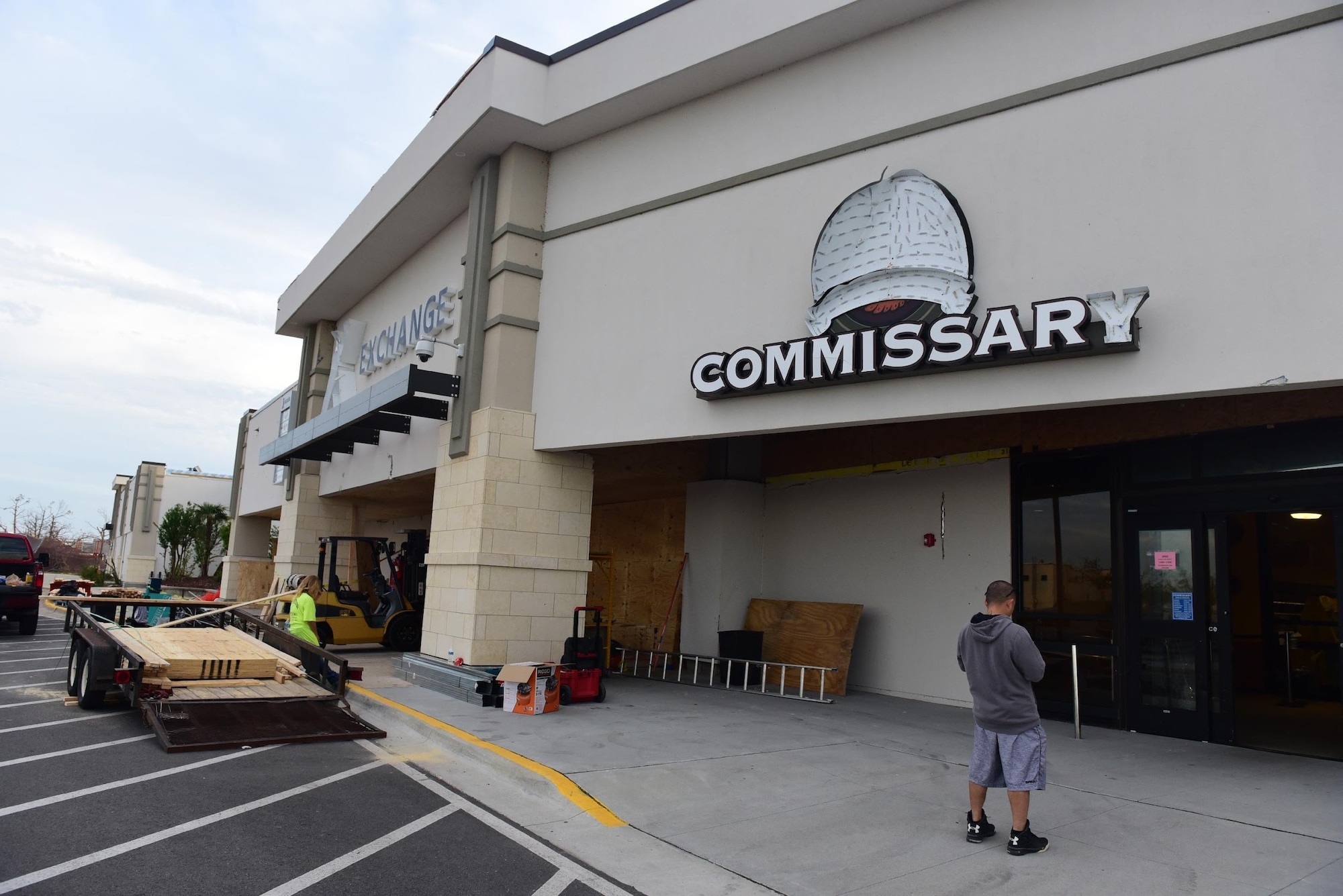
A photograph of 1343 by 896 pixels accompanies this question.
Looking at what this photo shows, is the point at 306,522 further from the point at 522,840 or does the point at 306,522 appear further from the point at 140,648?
the point at 522,840

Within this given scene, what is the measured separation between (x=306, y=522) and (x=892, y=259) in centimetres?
1832

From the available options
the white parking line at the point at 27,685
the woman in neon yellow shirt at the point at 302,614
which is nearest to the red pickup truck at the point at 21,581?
the white parking line at the point at 27,685

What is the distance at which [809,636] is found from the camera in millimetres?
13633

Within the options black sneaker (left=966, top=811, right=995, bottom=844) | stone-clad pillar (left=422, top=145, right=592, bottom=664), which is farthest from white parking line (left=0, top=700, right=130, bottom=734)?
black sneaker (left=966, top=811, right=995, bottom=844)

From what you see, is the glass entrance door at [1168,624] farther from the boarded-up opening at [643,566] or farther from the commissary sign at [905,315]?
the boarded-up opening at [643,566]

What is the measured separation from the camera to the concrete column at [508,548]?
12.5m

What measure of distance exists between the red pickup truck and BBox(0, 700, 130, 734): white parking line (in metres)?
11.6

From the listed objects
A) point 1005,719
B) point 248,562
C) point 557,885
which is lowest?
point 557,885

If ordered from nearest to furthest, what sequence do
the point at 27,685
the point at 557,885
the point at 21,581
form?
the point at 557,885 → the point at 27,685 → the point at 21,581

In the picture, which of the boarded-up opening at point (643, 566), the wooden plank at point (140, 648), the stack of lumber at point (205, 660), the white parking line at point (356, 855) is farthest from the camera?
the boarded-up opening at point (643, 566)

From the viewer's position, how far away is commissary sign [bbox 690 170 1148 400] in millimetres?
7879

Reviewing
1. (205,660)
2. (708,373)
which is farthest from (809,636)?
(205,660)

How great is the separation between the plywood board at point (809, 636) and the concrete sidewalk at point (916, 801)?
1.91 meters

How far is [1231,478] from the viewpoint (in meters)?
9.56
